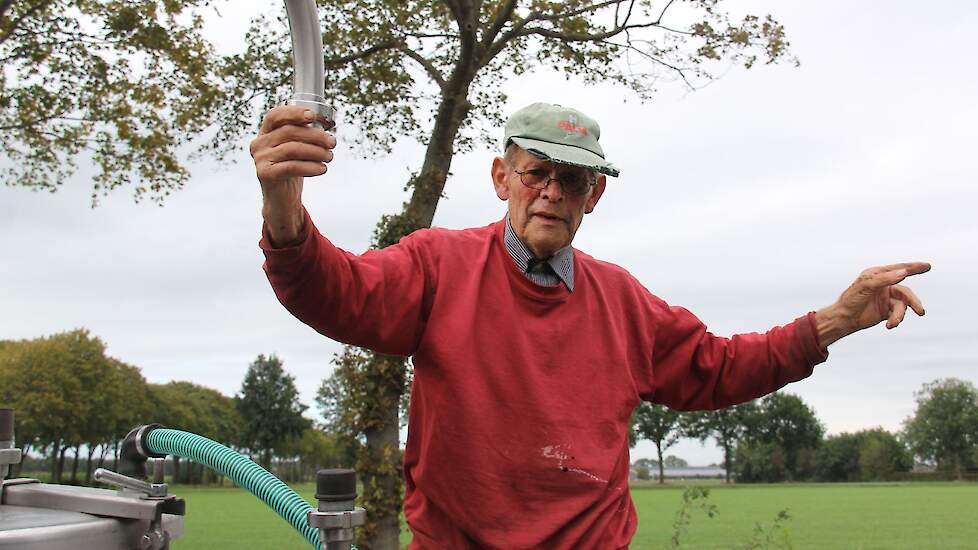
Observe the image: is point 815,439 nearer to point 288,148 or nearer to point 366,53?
point 366,53

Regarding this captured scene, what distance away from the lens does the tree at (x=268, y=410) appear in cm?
7825

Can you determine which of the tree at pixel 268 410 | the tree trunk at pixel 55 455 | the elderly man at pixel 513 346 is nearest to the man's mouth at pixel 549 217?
the elderly man at pixel 513 346

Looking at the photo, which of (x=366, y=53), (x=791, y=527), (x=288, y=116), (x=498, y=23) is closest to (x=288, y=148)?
(x=288, y=116)

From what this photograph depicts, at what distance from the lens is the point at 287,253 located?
203cm

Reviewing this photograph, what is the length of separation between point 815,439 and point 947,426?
13.8 m

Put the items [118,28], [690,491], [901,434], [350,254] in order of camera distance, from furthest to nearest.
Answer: [901,434]
[118,28]
[690,491]
[350,254]

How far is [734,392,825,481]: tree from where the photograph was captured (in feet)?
309

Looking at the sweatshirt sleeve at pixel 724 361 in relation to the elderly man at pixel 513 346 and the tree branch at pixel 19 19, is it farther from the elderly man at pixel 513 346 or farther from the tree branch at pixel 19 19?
the tree branch at pixel 19 19

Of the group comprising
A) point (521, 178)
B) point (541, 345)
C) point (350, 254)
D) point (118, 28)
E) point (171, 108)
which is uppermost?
point (118, 28)

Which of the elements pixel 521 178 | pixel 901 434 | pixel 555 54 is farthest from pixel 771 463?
A: pixel 521 178

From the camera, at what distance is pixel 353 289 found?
2254mm

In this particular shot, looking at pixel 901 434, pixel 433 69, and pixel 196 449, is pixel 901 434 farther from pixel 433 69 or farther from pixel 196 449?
pixel 196 449

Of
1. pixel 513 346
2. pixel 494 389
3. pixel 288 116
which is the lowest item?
pixel 494 389

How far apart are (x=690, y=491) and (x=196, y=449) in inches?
242
